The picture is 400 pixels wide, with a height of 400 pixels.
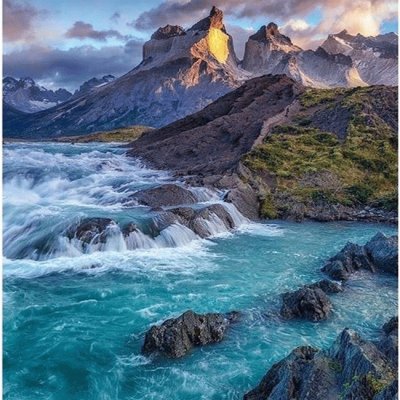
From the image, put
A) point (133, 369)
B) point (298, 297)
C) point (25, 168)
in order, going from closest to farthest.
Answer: point (133, 369) < point (298, 297) < point (25, 168)

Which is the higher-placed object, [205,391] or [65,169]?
[65,169]

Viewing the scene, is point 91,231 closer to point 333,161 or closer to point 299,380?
point 299,380

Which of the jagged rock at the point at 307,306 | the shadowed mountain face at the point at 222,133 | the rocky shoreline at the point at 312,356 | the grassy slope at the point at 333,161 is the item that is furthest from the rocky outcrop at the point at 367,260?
the shadowed mountain face at the point at 222,133

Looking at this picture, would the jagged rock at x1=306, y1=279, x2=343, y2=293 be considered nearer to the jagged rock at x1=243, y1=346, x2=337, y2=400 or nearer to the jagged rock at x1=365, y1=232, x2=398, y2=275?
the jagged rock at x1=365, y1=232, x2=398, y2=275

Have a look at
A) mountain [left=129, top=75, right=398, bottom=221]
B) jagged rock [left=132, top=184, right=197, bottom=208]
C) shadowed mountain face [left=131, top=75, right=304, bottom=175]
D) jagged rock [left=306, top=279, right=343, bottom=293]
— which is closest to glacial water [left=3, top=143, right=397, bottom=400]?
jagged rock [left=306, top=279, right=343, bottom=293]

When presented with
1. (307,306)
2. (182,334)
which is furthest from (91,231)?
(307,306)

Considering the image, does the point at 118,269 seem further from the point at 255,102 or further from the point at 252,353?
the point at 255,102

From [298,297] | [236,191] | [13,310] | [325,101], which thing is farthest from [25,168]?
[325,101]

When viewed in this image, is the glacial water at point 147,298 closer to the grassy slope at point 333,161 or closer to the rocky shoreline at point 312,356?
the rocky shoreline at point 312,356
